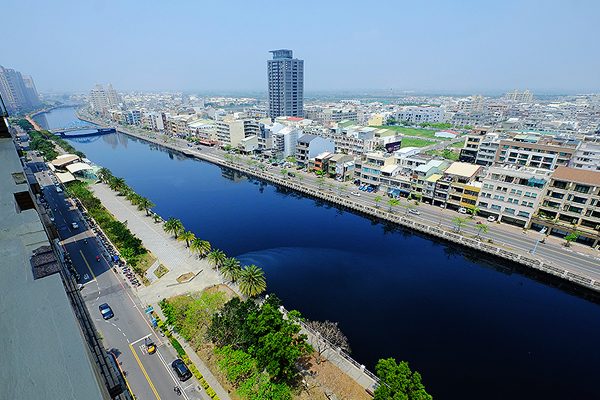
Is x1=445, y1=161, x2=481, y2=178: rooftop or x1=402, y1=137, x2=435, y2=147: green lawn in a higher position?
x1=445, y1=161, x2=481, y2=178: rooftop

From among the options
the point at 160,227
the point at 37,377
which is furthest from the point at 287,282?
the point at 37,377

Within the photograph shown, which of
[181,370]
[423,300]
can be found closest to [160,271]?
[181,370]

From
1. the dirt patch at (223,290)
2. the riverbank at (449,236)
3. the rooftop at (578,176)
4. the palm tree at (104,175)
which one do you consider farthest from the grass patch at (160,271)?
the rooftop at (578,176)

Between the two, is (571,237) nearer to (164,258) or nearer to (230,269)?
(230,269)

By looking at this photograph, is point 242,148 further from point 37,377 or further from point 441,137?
point 37,377

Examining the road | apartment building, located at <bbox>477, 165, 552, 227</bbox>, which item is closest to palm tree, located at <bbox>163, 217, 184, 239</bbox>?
the road

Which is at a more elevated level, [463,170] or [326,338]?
[463,170]

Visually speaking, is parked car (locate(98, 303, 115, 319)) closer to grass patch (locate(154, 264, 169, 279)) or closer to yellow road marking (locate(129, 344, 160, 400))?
yellow road marking (locate(129, 344, 160, 400))
